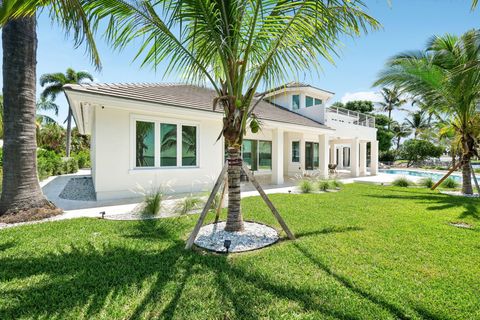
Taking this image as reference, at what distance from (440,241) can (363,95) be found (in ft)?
213

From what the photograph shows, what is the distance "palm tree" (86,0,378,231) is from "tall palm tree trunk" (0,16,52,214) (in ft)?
14.9

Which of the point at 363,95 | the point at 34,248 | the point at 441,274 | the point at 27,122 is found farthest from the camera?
the point at 363,95

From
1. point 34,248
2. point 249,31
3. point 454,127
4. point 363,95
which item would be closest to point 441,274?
point 249,31

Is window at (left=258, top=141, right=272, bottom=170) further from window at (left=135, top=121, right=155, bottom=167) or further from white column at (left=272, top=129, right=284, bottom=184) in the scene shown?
window at (left=135, top=121, right=155, bottom=167)

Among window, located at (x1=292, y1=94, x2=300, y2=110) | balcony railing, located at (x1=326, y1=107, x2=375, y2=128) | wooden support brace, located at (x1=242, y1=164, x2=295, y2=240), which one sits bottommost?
wooden support brace, located at (x1=242, y1=164, x2=295, y2=240)

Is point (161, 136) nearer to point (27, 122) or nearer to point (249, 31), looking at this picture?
point (27, 122)

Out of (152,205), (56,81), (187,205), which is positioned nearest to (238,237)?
(187,205)

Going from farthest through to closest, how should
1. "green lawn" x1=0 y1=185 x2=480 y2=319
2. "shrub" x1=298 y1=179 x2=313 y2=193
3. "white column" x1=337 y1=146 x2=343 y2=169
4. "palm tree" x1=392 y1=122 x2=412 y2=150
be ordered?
"palm tree" x1=392 y1=122 x2=412 y2=150 < "white column" x1=337 y1=146 x2=343 y2=169 < "shrub" x1=298 y1=179 x2=313 y2=193 < "green lawn" x1=0 y1=185 x2=480 y2=319

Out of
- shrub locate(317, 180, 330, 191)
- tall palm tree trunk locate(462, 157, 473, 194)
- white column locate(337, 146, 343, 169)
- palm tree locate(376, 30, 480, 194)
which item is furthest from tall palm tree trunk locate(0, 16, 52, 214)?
white column locate(337, 146, 343, 169)

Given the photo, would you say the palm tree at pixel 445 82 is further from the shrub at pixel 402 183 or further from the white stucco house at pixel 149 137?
the white stucco house at pixel 149 137

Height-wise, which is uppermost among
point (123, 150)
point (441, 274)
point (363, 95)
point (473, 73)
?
point (363, 95)

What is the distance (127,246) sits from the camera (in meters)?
5.43

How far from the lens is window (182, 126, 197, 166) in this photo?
41.9 ft

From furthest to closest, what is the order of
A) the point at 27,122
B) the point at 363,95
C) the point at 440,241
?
the point at 363,95, the point at 27,122, the point at 440,241
